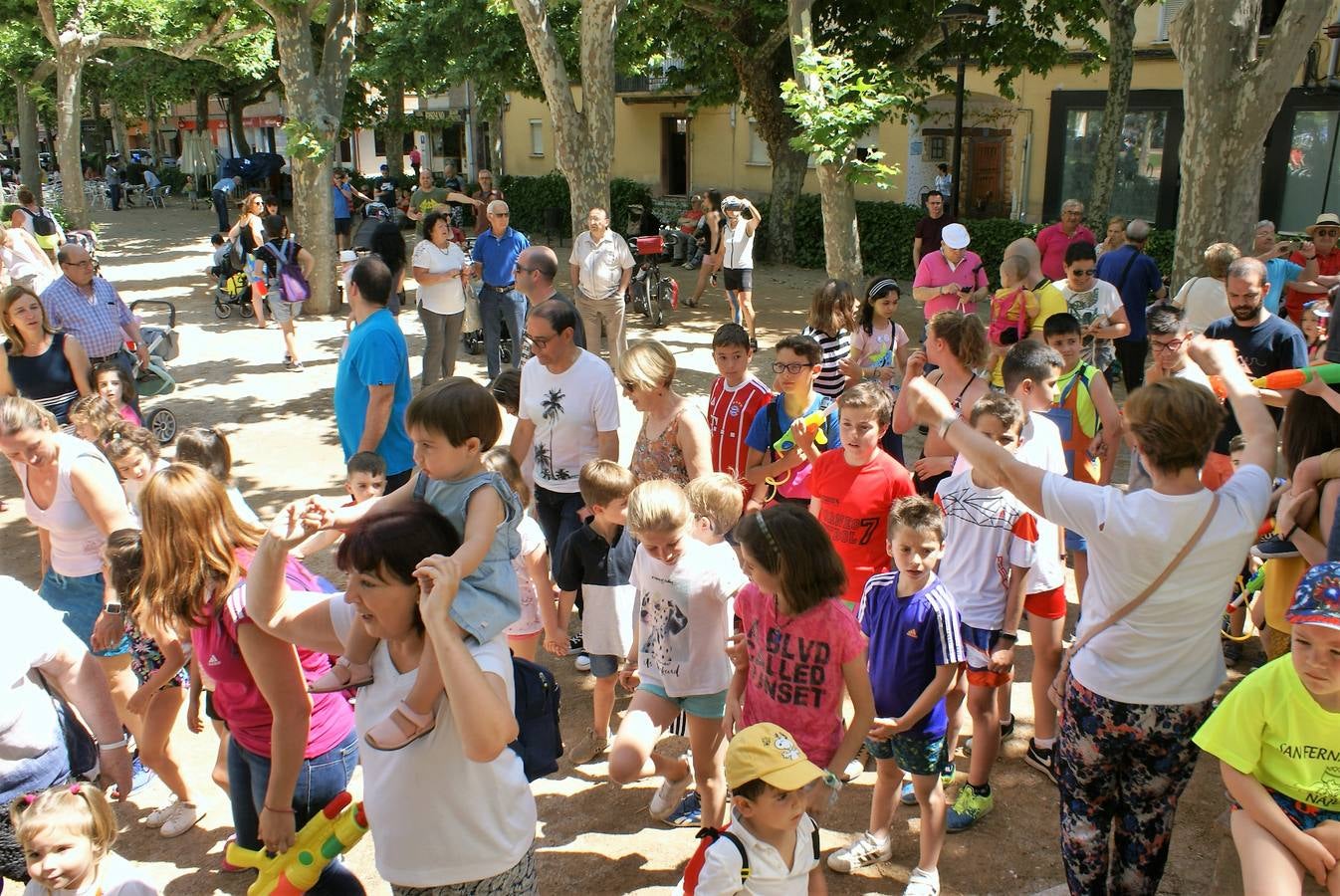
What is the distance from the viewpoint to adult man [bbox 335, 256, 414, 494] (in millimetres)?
4840

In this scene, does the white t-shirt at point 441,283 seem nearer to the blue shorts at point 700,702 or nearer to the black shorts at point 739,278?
the black shorts at point 739,278

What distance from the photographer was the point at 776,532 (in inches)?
119

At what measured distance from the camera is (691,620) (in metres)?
3.55

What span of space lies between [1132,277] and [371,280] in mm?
6080

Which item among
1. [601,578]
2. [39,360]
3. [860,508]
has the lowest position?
[601,578]

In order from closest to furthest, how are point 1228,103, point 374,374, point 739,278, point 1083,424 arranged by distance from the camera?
point 374,374, point 1083,424, point 1228,103, point 739,278

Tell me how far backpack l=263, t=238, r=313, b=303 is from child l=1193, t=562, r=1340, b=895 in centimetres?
1109

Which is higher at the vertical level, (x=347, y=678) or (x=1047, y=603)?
(x=347, y=678)

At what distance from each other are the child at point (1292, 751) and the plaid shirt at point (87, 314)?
6.78 meters

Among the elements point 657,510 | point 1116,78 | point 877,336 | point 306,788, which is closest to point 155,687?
point 306,788

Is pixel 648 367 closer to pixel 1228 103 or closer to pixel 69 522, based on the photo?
pixel 69 522

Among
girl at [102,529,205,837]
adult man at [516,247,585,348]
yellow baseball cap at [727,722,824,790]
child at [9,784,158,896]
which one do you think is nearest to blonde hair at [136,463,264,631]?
girl at [102,529,205,837]

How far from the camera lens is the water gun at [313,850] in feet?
9.07

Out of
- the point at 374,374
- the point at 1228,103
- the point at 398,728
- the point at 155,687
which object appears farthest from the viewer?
the point at 1228,103
